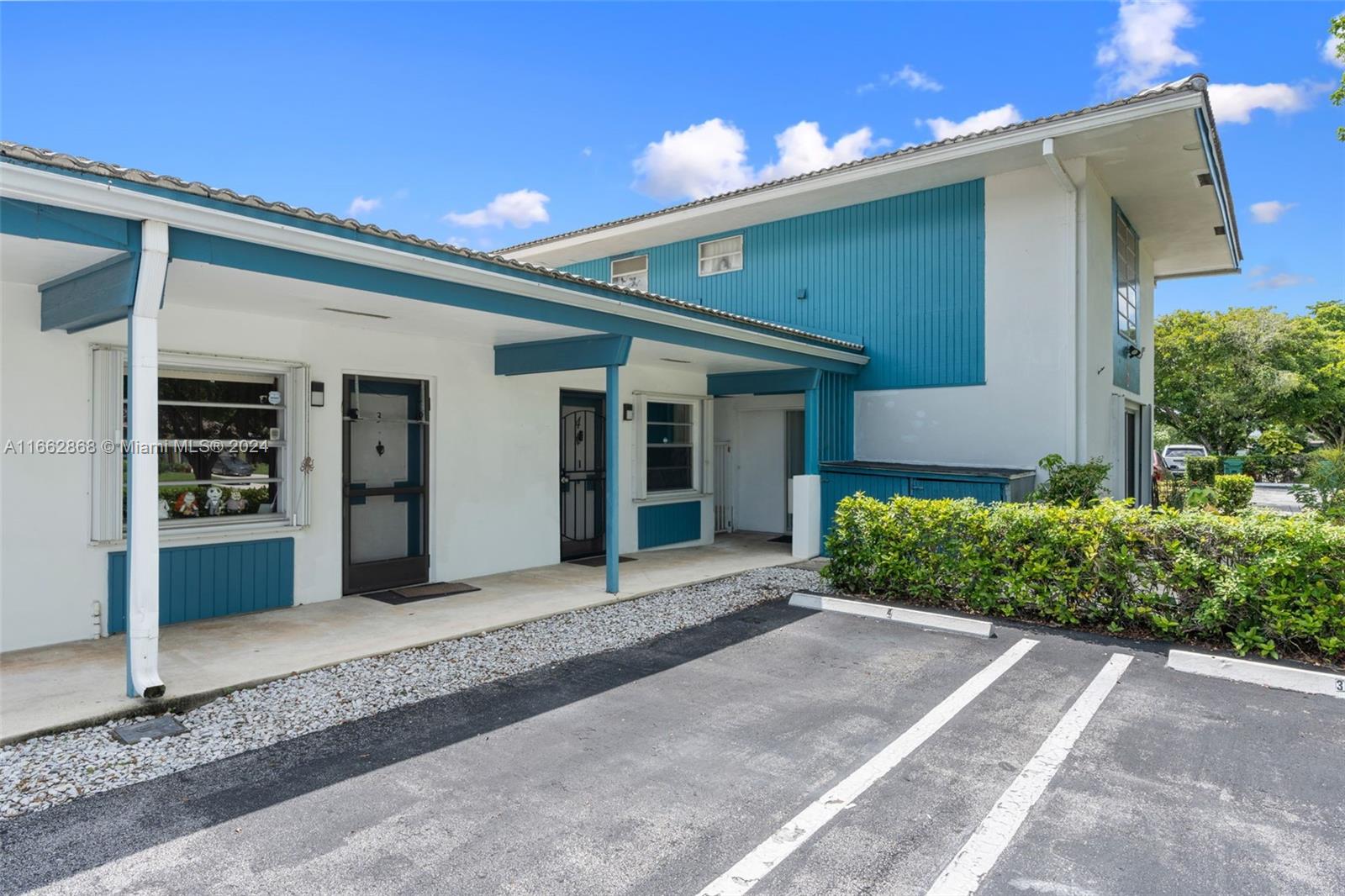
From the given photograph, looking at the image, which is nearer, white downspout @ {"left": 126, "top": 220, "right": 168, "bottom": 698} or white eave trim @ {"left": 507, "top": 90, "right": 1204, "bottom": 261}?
white downspout @ {"left": 126, "top": 220, "right": 168, "bottom": 698}

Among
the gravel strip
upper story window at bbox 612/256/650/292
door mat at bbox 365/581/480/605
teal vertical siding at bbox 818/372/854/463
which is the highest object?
upper story window at bbox 612/256/650/292

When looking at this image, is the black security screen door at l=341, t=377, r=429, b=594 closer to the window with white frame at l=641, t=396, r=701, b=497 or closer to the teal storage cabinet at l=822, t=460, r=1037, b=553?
the window with white frame at l=641, t=396, r=701, b=497

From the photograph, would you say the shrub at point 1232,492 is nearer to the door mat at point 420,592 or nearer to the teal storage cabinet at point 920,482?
the teal storage cabinet at point 920,482

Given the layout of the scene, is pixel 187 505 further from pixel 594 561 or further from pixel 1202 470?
pixel 1202 470

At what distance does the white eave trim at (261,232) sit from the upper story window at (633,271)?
21.6 feet

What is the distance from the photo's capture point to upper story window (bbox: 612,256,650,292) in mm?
13562

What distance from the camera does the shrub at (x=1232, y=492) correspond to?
13.1m

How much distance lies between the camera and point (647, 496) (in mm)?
10203

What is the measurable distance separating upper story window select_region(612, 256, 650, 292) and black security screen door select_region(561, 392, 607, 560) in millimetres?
4670

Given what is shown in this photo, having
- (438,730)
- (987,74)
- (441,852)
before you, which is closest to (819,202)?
(987,74)

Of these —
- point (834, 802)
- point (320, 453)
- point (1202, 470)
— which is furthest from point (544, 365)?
point (1202, 470)

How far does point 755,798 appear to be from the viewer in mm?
3295

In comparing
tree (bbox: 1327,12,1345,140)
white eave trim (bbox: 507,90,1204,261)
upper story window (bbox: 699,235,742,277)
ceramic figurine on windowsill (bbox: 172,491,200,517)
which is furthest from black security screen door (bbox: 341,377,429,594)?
tree (bbox: 1327,12,1345,140)

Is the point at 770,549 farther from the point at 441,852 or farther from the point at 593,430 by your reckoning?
the point at 441,852
